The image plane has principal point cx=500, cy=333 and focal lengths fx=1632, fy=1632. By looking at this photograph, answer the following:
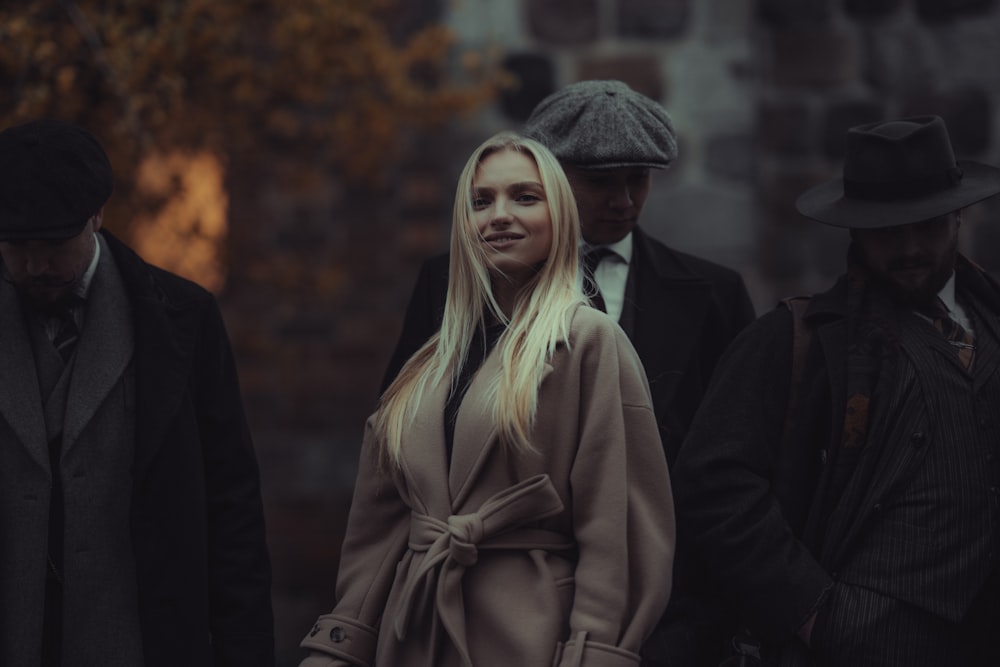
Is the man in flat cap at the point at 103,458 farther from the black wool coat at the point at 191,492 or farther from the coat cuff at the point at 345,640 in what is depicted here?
the coat cuff at the point at 345,640

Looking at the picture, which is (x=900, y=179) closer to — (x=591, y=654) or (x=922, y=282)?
(x=922, y=282)

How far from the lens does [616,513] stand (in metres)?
3.15

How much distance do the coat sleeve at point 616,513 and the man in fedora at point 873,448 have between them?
310mm

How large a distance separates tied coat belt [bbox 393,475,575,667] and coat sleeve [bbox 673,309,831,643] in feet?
1.38

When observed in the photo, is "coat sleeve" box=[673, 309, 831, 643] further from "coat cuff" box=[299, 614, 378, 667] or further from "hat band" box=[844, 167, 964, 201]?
"coat cuff" box=[299, 614, 378, 667]

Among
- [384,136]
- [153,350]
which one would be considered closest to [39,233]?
[153,350]

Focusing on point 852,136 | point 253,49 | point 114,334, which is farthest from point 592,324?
point 253,49

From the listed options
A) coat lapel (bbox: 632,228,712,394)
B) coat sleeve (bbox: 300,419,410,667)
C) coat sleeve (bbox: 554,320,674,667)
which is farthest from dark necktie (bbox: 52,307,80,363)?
coat lapel (bbox: 632,228,712,394)

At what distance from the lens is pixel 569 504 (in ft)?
10.6

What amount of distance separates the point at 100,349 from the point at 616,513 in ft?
4.03

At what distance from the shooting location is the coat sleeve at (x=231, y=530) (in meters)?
3.69

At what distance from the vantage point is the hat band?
3.59m

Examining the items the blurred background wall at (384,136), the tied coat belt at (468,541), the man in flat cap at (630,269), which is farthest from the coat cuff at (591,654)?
the blurred background wall at (384,136)

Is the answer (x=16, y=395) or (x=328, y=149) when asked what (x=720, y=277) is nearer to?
(x=16, y=395)
